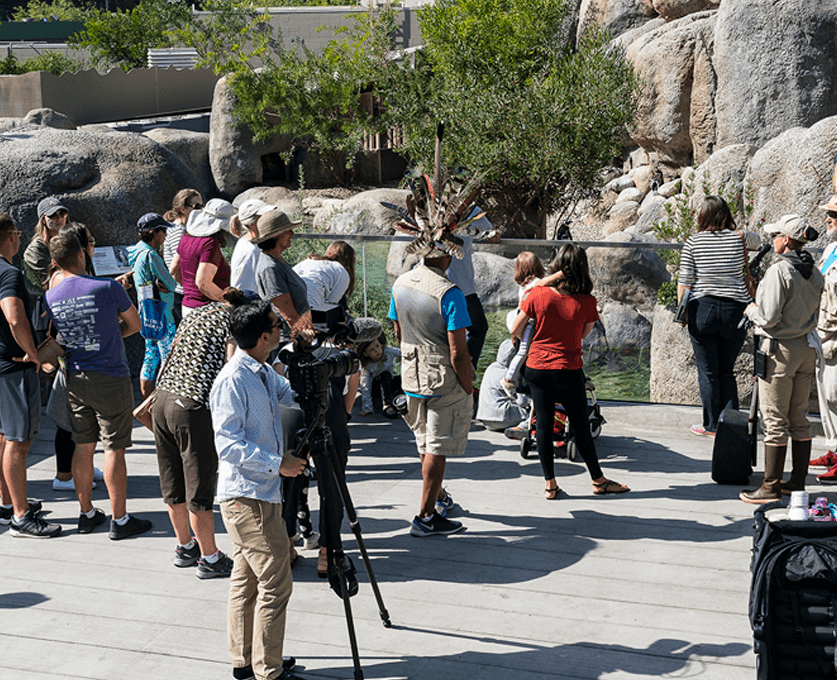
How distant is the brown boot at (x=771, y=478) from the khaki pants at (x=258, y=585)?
10.7ft

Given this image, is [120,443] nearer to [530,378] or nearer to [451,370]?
[451,370]

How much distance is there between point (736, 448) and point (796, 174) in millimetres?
6424

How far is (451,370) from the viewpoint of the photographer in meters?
5.07

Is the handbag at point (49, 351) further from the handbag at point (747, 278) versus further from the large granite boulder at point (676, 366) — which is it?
the large granite boulder at point (676, 366)

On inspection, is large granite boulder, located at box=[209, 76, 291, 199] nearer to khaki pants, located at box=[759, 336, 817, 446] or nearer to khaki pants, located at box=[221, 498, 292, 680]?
khaki pants, located at box=[759, 336, 817, 446]

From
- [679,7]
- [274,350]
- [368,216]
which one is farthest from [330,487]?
[679,7]

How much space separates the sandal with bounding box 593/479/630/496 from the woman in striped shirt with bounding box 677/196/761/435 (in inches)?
51.9

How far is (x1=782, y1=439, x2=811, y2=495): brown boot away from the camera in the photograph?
563 centimetres

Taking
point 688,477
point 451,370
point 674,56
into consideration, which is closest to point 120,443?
point 451,370

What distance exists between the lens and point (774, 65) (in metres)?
18.4

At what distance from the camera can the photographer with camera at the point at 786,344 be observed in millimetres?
5344

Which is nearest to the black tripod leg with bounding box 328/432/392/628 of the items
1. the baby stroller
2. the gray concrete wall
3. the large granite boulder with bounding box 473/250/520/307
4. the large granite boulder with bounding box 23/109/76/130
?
the baby stroller

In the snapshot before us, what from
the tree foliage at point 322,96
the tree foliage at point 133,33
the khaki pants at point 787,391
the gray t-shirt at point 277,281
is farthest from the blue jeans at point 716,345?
the tree foliage at point 133,33

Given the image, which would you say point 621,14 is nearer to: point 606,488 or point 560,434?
point 560,434
